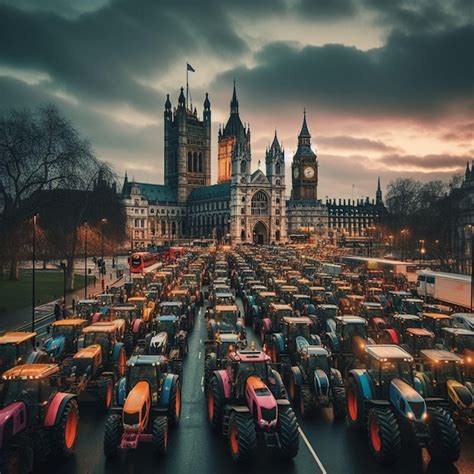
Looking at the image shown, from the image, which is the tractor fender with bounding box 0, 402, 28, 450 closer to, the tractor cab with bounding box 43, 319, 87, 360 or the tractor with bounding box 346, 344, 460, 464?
the tractor cab with bounding box 43, 319, 87, 360

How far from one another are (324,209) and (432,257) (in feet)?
317

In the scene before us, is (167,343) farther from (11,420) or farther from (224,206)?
(224,206)

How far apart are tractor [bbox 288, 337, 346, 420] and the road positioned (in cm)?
59

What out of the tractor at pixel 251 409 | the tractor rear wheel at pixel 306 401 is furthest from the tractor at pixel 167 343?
the tractor rear wheel at pixel 306 401

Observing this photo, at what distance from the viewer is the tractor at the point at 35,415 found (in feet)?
37.9

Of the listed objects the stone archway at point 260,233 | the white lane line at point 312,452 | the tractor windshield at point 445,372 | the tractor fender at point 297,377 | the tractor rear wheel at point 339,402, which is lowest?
the white lane line at point 312,452

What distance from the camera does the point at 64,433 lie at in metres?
12.9

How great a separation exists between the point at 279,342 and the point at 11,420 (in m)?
12.2

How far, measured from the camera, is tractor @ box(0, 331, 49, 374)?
16.5 meters

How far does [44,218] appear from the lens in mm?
48594

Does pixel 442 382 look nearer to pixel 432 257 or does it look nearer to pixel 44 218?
pixel 44 218

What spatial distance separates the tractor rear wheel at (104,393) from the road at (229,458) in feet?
→ 2.87

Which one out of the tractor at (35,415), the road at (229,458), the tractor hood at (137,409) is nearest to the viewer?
the tractor at (35,415)

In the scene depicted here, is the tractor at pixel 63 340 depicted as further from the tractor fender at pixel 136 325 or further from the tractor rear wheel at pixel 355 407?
the tractor rear wheel at pixel 355 407
